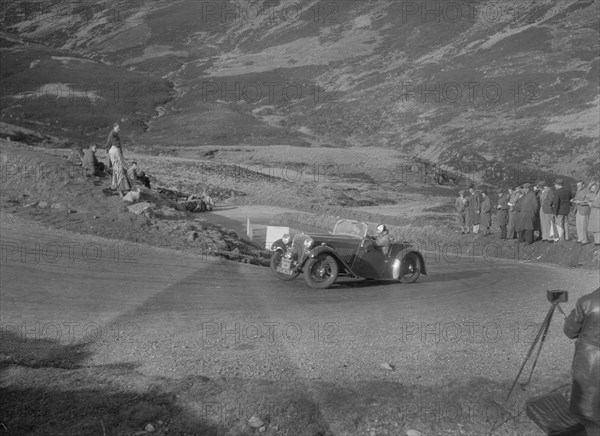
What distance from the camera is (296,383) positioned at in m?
7.72

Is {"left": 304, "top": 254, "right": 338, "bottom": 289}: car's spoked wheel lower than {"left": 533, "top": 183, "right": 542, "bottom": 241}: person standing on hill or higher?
lower

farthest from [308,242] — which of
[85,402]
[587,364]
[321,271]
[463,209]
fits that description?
[463,209]

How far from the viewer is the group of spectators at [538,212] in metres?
18.7

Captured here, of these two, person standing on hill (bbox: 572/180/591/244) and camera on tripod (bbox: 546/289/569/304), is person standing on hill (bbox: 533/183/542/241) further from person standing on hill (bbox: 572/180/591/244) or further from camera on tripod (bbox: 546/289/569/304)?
camera on tripod (bbox: 546/289/569/304)

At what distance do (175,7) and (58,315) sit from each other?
174m

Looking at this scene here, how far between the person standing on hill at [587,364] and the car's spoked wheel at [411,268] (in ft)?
31.1

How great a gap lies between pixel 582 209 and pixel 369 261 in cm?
800

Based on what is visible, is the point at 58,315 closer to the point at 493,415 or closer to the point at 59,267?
the point at 59,267

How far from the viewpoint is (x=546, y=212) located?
20922 millimetres

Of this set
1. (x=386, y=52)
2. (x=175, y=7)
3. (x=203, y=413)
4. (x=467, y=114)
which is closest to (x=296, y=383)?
(x=203, y=413)

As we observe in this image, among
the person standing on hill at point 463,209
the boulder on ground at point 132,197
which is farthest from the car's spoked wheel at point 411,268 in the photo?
the person standing on hill at point 463,209

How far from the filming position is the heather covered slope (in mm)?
70312

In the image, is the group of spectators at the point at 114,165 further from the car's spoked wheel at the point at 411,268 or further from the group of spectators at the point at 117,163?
the car's spoked wheel at the point at 411,268

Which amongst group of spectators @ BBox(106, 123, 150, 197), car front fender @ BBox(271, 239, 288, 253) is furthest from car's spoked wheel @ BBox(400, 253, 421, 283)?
group of spectators @ BBox(106, 123, 150, 197)
